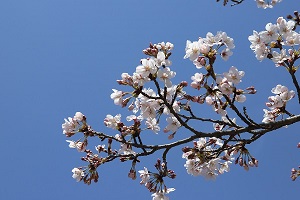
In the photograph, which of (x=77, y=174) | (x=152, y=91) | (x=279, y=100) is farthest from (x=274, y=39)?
(x=77, y=174)

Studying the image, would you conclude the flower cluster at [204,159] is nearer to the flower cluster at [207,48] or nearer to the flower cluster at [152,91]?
the flower cluster at [152,91]

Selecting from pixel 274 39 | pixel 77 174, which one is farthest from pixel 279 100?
pixel 77 174

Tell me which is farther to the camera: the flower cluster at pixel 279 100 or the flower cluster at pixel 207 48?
the flower cluster at pixel 279 100

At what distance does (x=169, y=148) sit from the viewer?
5.52 metres

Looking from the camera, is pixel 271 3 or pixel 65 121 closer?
pixel 65 121

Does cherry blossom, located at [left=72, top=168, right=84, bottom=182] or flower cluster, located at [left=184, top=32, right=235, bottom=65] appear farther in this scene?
cherry blossom, located at [left=72, top=168, right=84, bottom=182]

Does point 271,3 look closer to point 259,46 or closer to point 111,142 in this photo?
point 259,46

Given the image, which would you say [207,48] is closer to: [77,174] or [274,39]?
[274,39]

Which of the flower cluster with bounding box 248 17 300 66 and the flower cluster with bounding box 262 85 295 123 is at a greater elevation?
the flower cluster with bounding box 248 17 300 66

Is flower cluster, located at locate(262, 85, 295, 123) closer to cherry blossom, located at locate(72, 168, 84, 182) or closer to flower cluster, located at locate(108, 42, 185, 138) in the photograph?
flower cluster, located at locate(108, 42, 185, 138)

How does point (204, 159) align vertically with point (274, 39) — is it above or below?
below

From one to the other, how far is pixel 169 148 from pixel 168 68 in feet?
3.93

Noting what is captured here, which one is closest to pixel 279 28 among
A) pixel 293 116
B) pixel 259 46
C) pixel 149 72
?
pixel 259 46

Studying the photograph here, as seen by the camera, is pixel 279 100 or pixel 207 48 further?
pixel 279 100
